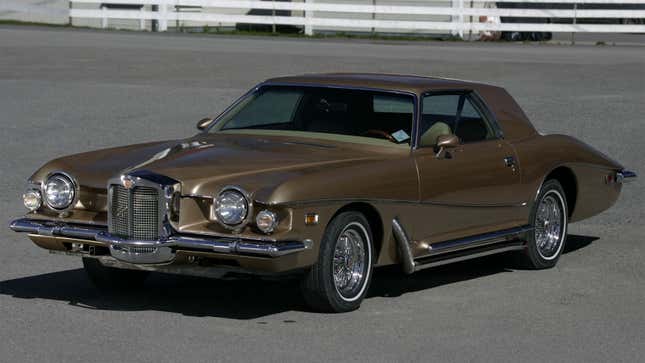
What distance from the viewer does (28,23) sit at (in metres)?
36.0

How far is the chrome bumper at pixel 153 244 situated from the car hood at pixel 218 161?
0.90 ft

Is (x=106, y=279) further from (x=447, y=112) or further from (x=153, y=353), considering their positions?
(x=447, y=112)

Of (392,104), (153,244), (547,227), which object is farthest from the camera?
(547,227)

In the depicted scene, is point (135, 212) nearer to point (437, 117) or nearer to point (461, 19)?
point (437, 117)

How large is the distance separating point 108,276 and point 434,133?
228cm

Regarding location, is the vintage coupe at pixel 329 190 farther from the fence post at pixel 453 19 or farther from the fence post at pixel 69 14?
the fence post at pixel 69 14

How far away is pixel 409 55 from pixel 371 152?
18686 mm

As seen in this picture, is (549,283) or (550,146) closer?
(549,283)

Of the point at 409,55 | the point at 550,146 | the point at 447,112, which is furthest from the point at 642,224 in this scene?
the point at 409,55

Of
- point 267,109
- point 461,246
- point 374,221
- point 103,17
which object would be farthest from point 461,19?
point 374,221

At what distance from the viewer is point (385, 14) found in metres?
35.3

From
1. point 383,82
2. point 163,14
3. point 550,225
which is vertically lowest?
point 550,225

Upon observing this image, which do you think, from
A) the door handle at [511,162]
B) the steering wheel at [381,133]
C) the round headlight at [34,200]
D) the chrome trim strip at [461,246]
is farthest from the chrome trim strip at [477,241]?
the round headlight at [34,200]

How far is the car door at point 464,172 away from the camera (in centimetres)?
877
